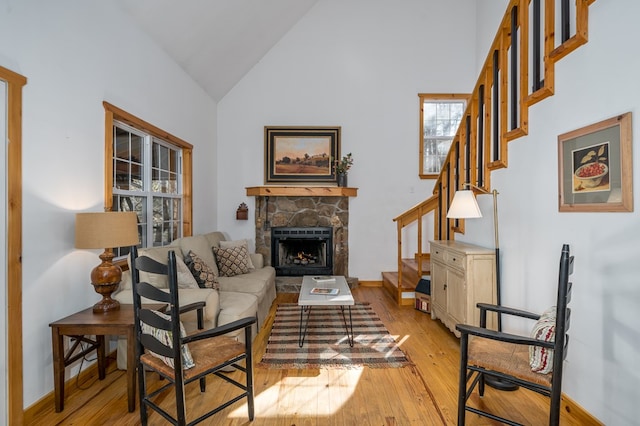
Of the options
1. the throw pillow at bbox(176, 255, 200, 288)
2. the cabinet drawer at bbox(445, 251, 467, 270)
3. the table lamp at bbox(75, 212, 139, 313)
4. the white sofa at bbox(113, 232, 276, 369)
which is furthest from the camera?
the cabinet drawer at bbox(445, 251, 467, 270)

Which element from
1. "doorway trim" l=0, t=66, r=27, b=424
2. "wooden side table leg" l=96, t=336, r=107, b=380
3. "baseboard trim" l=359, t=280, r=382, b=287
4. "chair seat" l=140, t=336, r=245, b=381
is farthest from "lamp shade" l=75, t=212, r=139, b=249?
"baseboard trim" l=359, t=280, r=382, b=287

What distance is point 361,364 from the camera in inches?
108

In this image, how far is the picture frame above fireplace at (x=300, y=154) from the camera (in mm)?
5578

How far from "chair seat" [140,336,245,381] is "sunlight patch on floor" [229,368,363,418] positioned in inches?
18.4

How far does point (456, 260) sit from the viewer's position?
124 inches

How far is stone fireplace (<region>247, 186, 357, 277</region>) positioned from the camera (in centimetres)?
550

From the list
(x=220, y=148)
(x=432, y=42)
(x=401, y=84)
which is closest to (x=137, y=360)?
(x=220, y=148)

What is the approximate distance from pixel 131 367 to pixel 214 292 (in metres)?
0.78

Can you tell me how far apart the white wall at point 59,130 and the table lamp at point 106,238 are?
0.21m

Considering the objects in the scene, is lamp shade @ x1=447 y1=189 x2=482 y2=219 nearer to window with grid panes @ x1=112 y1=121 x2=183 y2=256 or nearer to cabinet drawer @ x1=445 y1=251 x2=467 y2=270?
cabinet drawer @ x1=445 y1=251 x2=467 y2=270

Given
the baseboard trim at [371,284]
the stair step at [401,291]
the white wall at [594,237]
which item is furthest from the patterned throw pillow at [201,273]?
the baseboard trim at [371,284]

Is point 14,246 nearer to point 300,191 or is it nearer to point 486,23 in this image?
point 300,191

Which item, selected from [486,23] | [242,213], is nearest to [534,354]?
[242,213]

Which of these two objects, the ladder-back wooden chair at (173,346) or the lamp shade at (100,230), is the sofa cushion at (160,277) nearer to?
the lamp shade at (100,230)
